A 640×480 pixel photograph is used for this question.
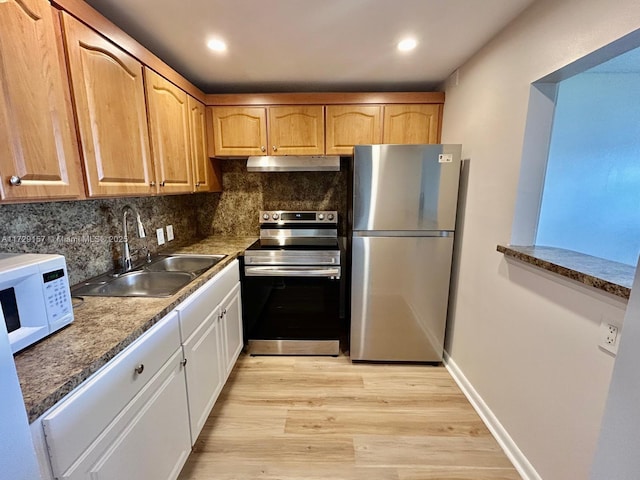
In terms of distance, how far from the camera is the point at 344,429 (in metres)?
1.64

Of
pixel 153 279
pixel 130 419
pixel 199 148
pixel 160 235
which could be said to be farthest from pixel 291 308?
pixel 199 148

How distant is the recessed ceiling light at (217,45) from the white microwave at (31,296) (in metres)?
1.45

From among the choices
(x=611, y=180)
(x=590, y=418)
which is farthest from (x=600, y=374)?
(x=611, y=180)

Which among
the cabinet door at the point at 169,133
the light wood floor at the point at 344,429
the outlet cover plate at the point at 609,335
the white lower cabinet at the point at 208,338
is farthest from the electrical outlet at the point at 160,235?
the outlet cover plate at the point at 609,335

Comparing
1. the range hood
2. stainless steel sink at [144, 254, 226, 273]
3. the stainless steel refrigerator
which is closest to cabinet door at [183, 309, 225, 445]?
stainless steel sink at [144, 254, 226, 273]

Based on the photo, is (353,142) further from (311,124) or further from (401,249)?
(401,249)

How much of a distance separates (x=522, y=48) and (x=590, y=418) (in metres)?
1.67

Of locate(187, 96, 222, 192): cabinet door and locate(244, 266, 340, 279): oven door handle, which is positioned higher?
locate(187, 96, 222, 192): cabinet door

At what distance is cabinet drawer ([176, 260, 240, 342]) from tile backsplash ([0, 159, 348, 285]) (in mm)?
614

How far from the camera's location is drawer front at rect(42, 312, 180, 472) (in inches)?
26.8

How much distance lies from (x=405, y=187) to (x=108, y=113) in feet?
5.63

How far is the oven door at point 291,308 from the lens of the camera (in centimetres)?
216

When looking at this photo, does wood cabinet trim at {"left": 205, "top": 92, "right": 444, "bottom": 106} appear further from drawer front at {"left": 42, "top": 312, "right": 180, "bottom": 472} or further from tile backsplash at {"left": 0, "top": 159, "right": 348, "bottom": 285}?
drawer front at {"left": 42, "top": 312, "right": 180, "bottom": 472}

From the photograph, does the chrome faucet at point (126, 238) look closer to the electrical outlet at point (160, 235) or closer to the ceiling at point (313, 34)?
the electrical outlet at point (160, 235)
